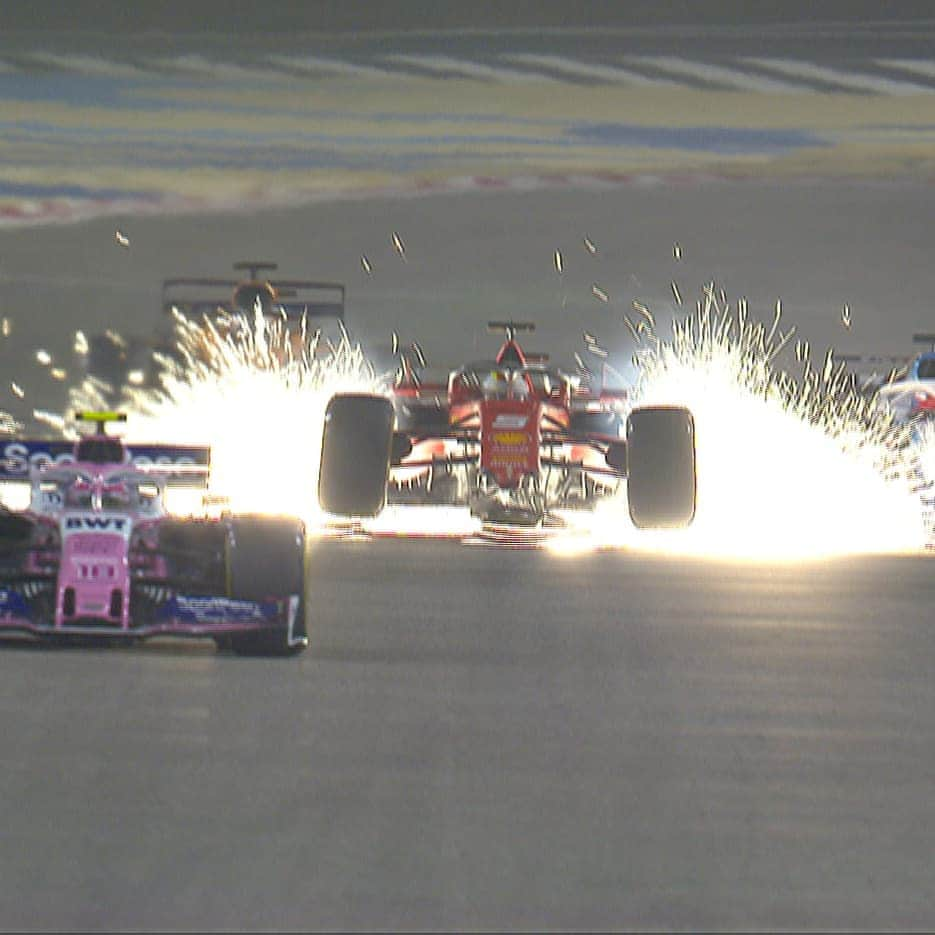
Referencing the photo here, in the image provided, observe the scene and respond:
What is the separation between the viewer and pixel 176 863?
7.13 meters

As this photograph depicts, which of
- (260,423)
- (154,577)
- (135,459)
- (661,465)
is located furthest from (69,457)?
(260,423)

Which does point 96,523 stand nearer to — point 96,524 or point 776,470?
point 96,524

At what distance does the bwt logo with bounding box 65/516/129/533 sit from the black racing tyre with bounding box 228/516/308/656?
548 millimetres

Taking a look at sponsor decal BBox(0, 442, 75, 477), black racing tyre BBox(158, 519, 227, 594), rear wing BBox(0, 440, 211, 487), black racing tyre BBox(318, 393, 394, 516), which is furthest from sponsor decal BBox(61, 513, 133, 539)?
black racing tyre BBox(318, 393, 394, 516)

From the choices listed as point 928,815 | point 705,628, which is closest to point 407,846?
point 928,815

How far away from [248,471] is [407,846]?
23.7 metres

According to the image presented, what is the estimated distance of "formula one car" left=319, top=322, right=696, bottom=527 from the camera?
21.4m

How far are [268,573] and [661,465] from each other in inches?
321

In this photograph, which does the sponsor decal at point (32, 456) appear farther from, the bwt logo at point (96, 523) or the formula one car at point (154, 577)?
the bwt logo at point (96, 523)

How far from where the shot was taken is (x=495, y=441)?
78.5 ft

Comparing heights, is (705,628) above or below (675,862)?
above

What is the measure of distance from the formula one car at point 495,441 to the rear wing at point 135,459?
280 inches

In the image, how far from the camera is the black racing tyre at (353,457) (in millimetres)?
21422

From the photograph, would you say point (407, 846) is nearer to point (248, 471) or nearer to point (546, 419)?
point (546, 419)
